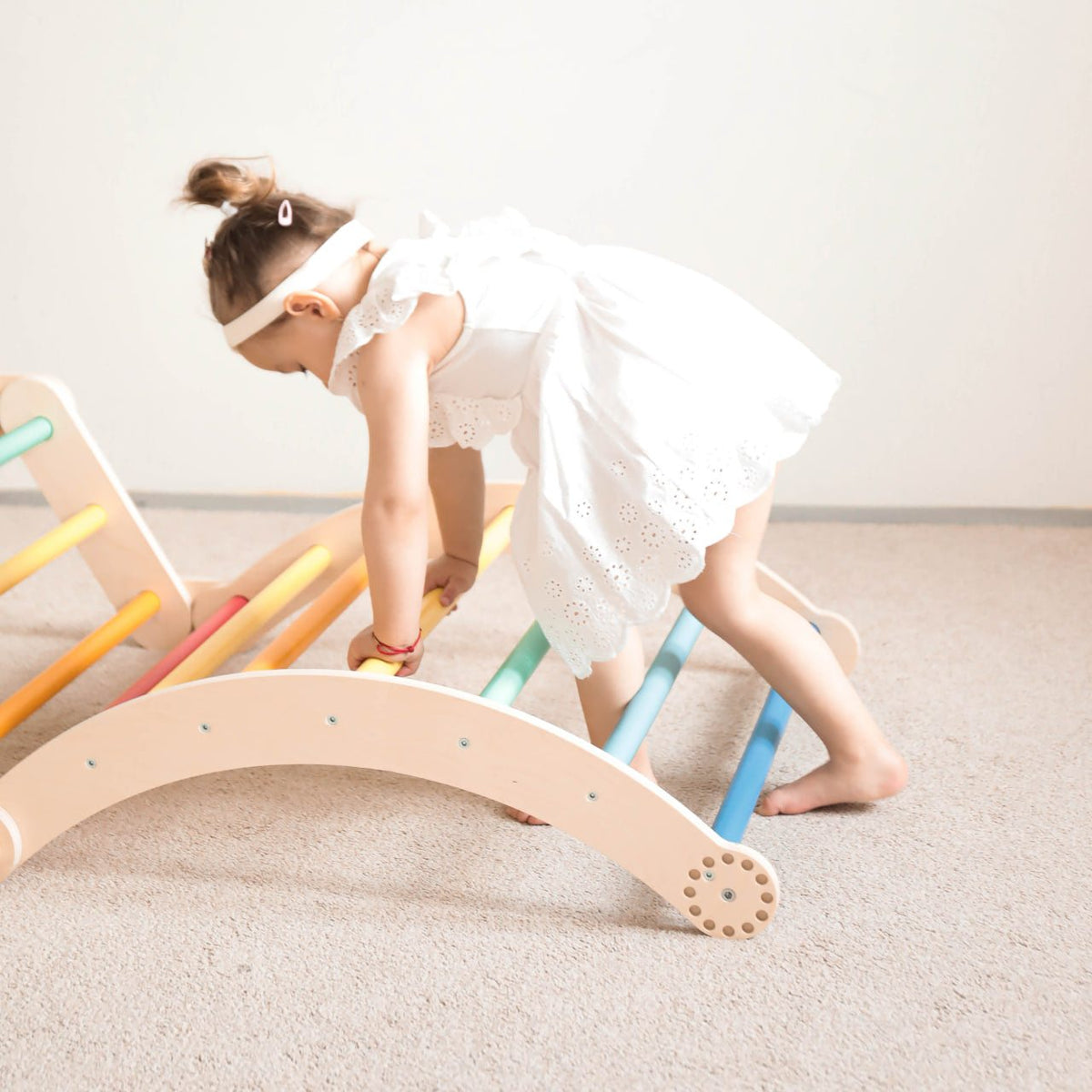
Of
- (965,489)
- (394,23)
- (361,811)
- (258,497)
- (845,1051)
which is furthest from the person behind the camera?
(258,497)

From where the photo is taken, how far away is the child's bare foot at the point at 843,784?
1.05m

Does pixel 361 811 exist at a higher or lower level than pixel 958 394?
lower

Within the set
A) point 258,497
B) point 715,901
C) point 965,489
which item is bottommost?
point 258,497

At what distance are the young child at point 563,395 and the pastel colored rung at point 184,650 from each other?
265mm

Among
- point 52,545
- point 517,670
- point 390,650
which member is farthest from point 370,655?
point 52,545

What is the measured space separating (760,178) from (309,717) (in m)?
1.16

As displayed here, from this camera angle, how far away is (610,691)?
1.04 metres

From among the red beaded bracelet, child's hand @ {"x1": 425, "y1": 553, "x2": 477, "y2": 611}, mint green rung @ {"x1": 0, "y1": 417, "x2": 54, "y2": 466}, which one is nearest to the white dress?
the red beaded bracelet

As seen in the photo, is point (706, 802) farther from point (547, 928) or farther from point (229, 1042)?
point (229, 1042)

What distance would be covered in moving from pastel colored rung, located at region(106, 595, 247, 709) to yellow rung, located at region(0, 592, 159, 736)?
50 millimetres

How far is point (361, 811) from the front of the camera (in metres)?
1.10

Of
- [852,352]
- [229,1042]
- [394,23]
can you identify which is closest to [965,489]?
[852,352]

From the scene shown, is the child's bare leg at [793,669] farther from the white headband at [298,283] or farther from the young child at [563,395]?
the white headband at [298,283]

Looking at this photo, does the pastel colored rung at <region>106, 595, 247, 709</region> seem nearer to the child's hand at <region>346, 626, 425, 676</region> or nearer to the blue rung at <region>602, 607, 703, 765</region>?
the child's hand at <region>346, 626, 425, 676</region>
